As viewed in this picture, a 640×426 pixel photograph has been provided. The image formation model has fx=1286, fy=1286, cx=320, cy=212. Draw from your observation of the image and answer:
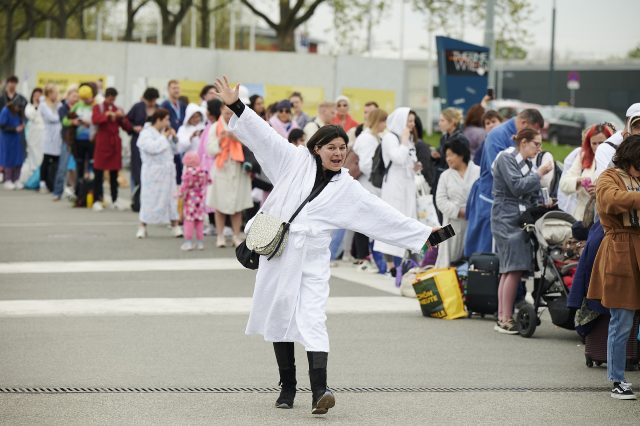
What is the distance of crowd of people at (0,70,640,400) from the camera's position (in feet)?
35.6

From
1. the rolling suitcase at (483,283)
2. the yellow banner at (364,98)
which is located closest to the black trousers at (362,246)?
the rolling suitcase at (483,283)

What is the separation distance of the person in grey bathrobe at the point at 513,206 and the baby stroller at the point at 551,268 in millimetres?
114

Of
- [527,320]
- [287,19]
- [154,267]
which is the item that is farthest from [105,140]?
[287,19]

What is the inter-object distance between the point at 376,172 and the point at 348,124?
12.7 feet

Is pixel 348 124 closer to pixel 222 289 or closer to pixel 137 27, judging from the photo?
pixel 222 289

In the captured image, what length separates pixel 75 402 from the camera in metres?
7.73

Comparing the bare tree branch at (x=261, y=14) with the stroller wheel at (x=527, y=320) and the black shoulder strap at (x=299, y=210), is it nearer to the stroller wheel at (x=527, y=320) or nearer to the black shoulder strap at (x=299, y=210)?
the stroller wheel at (x=527, y=320)

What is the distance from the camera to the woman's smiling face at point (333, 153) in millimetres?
7707

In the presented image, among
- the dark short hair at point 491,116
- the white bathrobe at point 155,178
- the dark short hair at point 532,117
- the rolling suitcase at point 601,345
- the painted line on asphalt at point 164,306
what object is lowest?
the painted line on asphalt at point 164,306

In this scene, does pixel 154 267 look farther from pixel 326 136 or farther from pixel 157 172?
pixel 326 136

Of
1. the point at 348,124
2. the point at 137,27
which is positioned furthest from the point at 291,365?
the point at 137,27

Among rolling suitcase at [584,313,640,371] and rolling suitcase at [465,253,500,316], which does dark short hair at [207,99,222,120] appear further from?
rolling suitcase at [584,313,640,371]

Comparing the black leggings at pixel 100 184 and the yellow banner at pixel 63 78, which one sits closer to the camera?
the black leggings at pixel 100 184

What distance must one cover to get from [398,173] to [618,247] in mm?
6402
